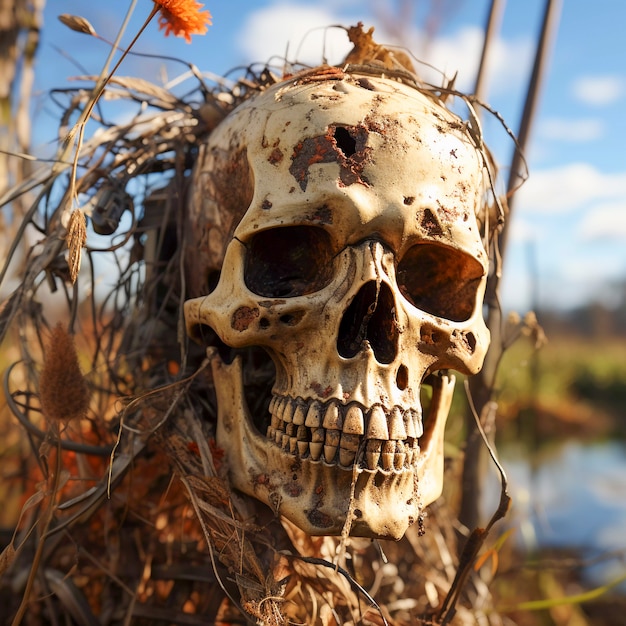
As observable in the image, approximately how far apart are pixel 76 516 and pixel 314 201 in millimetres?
691

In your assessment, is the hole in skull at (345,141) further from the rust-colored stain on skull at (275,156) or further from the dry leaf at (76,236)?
the dry leaf at (76,236)

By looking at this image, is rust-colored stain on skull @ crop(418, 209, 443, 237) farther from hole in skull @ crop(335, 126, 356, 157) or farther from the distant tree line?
the distant tree line

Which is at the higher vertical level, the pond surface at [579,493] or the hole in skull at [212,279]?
the hole in skull at [212,279]

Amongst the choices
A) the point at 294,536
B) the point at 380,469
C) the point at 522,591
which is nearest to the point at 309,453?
the point at 380,469

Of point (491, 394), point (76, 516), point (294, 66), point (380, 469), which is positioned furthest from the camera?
point (491, 394)

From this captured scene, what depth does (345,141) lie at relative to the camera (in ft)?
3.31

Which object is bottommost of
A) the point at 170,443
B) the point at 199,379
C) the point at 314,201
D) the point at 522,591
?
the point at 522,591

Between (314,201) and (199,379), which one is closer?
Result: (314,201)

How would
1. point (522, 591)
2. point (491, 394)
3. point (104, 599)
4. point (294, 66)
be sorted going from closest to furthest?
point (104, 599), point (294, 66), point (491, 394), point (522, 591)

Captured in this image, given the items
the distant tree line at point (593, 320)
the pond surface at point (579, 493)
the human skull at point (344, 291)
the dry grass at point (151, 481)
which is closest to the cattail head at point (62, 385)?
the dry grass at point (151, 481)

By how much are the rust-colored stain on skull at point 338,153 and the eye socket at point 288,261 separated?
0.36ft

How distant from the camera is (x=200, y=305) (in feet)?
3.57

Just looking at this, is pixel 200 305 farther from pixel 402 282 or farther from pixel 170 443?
pixel 402 282

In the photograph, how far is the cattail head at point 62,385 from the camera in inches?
35.6
